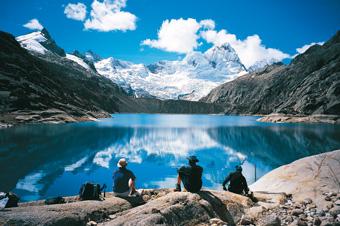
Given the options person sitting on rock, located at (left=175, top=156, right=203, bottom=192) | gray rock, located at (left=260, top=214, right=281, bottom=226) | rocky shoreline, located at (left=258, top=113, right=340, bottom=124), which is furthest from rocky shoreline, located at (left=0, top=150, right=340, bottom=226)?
rocky shoreline, located at (left=258, top=113, right=340, bottom=124)

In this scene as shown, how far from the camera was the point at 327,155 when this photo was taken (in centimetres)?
2031

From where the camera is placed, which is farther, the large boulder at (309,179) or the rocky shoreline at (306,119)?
the rocky shoreline at (306,119)

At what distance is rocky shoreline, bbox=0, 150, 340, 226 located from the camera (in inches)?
428

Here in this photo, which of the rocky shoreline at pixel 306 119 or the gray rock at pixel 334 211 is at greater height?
the rocky shoreline at pixel 306 119

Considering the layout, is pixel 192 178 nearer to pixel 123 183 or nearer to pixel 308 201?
pixel 123 183

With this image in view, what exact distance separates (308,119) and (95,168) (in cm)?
14260

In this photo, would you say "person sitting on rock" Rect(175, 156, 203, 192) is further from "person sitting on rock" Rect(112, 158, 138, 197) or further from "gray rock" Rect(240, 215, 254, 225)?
"person sitting on rock" Rect(112, 158, 138, 197)

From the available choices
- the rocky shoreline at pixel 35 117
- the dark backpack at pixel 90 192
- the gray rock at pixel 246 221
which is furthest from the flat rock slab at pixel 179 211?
the rocky shoreline at pixel 35 117

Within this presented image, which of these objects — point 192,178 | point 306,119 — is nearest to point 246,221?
point 192,178

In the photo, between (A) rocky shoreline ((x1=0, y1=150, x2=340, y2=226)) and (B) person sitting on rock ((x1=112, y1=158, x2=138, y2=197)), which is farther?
(B) person sitting on rock ((x1=112, y1=158, x2=138, y2=197))

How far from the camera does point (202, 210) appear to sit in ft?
40.7

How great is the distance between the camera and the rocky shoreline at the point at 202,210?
10.9 meters

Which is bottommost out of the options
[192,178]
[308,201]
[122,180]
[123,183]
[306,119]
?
[308,201]

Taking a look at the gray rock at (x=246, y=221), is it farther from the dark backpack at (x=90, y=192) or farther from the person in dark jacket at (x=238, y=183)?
the dark backpack at (x=90, y=192)
